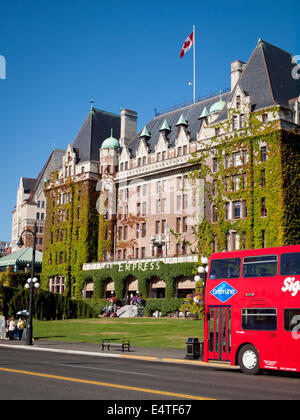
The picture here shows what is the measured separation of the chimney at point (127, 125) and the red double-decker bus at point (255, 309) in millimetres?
59888

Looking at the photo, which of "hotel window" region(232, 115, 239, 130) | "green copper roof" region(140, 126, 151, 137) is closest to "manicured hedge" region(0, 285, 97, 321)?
"green copper roof" region(140, 126, 151, 137)

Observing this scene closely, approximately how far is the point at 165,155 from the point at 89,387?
185 feet

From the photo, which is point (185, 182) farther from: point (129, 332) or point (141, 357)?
point (141, 357)

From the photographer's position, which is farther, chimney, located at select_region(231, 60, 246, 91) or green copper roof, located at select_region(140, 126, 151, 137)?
green copper roof, located at select_region(140, 126, 151, 137)

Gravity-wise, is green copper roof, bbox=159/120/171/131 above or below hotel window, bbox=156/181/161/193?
above

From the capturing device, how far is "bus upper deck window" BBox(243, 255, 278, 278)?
2014 cm

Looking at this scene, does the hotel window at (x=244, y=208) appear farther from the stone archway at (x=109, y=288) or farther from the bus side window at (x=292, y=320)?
the bus side window at (x=292, y=320)

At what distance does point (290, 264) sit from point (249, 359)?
4308 millimetres

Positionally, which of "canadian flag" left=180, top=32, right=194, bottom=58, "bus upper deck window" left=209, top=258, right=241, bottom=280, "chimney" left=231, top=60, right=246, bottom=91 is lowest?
"bus upper deck window" left=209, top=258, right=241, bottom=280

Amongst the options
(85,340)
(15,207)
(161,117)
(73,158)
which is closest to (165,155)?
(161,117)

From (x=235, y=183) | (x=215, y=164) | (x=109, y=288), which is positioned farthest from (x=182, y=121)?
(x=109, y=288)

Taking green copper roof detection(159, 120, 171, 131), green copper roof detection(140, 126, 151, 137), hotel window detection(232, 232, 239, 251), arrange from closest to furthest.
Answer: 1. hotel window detection(232, 232, 239, 251)
2. green copper roof detection(159, 120, 171, 131)
3. green copper roof detection(140, 126, 151, 137)

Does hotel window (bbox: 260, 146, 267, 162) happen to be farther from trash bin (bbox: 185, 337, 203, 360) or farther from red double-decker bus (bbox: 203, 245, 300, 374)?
red double-decker bus (bbox: 203, 245, 300, 374)
